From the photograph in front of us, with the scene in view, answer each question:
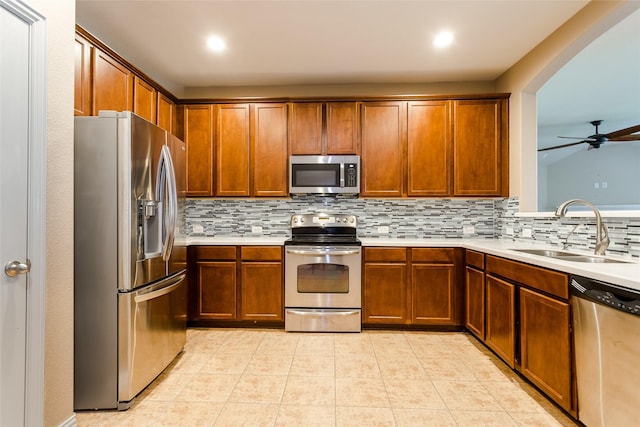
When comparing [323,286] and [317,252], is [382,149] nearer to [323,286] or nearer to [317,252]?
[317,252]

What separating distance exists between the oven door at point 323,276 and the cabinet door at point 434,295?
56 cm

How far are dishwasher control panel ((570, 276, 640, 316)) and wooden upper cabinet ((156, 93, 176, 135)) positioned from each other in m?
3.48

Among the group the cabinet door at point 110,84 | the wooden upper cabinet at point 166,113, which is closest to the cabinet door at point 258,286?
the wooden upper cabinet at point 166,113

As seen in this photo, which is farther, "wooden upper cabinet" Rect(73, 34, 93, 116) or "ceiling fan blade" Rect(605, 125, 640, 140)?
"ceiling fan blade" Rect(605, 125, 640, 140)

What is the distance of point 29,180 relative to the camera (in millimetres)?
1428

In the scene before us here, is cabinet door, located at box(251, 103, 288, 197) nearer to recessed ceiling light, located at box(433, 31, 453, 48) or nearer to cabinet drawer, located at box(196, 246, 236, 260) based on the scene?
cabinet drawer, located at box(196, 246, 236, 260)

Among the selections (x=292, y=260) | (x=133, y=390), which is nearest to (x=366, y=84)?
(x=292, y=260)

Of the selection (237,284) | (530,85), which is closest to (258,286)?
(237,284)

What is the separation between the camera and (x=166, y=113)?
327 centimetres

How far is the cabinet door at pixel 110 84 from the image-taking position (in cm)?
226

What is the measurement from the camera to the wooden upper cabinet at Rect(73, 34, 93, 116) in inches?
82.4

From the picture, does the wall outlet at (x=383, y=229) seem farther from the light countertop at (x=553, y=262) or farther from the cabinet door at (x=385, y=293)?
the cabinet door at (x=385, y=293)

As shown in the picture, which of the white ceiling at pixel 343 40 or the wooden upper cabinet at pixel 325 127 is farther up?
the white ceiling at pixel 343 40

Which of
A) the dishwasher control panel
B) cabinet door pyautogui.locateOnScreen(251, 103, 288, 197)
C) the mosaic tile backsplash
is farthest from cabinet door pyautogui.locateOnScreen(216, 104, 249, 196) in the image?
the dishwasher control panel
